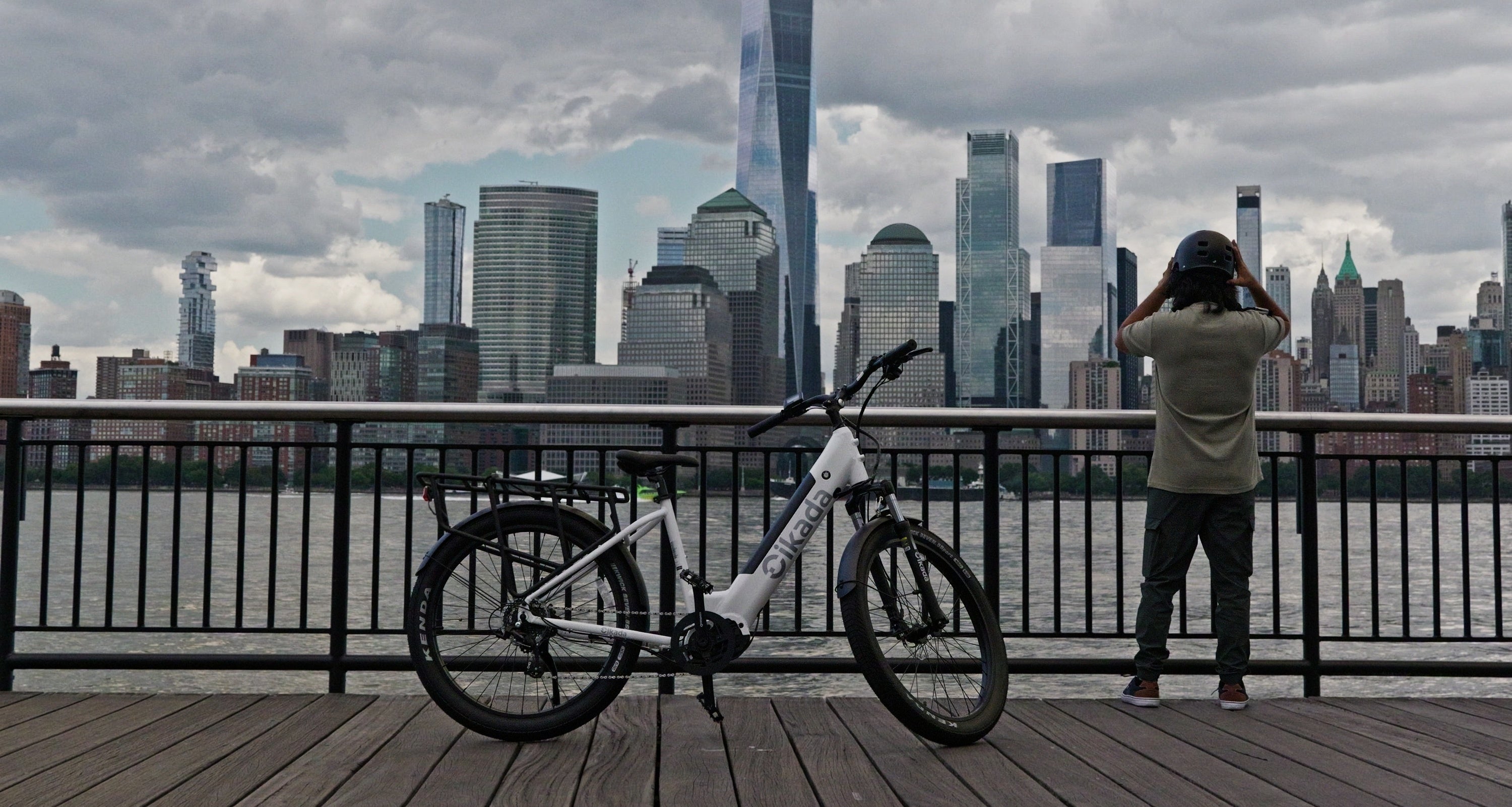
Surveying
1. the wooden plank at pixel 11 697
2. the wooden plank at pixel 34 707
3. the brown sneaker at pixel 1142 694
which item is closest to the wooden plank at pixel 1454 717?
the brown sneaker at pixel 1142 694

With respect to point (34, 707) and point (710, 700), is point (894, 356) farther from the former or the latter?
point (34, 707)

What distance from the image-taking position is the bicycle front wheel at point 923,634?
9.08 ft

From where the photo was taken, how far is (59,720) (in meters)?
3.08

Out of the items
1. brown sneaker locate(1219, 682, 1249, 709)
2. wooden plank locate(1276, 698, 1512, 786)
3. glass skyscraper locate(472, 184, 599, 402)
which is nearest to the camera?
wooden plank locate(1276, 698, 1512, 786)

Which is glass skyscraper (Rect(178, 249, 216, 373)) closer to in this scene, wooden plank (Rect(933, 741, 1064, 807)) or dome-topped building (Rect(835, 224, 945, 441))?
dome-topped building (Rect(835, 224, 945, 441))

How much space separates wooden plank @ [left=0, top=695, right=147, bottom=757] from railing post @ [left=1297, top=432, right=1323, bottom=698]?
147 inches

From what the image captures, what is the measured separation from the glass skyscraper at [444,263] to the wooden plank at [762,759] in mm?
126055

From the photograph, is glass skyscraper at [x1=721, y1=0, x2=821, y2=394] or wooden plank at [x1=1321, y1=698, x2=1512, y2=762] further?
glass skyscraper at [x1=721, y1=0, x2=821, y2=394]

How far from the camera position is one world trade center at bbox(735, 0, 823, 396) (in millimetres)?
126750

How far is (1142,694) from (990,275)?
4800 inches

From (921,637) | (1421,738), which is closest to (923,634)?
(921,637)

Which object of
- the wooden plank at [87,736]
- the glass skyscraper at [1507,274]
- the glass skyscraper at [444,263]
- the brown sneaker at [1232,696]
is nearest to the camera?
the wooden plank at [87,736]

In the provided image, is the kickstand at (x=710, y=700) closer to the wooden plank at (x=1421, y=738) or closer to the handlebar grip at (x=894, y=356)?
the handlebar grip at (x=894, y=356)

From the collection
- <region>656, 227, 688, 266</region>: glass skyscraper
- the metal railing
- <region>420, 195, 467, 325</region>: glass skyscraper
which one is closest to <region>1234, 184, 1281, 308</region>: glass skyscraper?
<region>656, 227, 688, 266</region>: glass skyscraper
